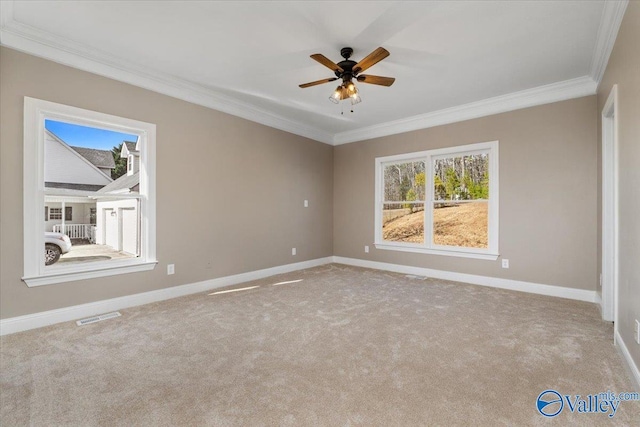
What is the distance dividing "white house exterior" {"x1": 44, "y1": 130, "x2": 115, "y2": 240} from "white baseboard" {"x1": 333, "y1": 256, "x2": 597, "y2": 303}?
14.2 ft

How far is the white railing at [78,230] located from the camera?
299 centimetres

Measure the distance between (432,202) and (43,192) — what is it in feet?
16.5

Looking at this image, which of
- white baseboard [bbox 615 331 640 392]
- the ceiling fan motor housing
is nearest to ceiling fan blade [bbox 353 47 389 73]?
the ceiling fan motor housing

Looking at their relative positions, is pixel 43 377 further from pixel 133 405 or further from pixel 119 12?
pixel 119 12

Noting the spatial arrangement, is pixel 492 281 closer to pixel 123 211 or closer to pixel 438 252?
pixel 438 252

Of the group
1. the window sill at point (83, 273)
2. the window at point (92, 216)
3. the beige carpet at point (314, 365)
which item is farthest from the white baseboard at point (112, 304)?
the window at point (92, 216)

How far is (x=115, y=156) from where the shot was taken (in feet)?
11.1

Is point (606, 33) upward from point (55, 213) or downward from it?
upward

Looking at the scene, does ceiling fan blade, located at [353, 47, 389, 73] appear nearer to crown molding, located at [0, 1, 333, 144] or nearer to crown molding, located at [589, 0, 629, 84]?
crown molding, located at [589, 0, 629, 84]

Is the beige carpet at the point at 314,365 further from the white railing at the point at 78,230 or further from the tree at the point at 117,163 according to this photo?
the tree at the point at 117,163

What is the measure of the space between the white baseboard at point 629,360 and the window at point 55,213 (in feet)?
15.9

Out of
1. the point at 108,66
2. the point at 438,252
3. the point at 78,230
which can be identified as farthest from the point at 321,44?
the point at 438,252

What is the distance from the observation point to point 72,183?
307cm

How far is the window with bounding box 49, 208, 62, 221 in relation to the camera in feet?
9.53
